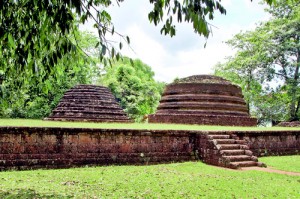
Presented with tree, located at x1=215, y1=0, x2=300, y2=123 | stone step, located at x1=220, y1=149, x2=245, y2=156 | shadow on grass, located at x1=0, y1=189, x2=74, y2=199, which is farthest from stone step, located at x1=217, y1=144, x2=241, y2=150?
tree, located at x1=215, y1=0, x2=300, y2=123

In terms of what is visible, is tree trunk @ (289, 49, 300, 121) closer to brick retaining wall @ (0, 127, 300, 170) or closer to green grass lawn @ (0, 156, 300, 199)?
brick retaining wall @ (0, 127, 300, 170)

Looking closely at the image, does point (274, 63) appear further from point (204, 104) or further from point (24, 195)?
point (24, 195)

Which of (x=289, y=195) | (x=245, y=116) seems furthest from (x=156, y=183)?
(x=245, y=116)

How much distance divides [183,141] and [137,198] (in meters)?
4.51

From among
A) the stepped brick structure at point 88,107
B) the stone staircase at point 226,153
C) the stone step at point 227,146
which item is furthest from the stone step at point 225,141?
the stepped brick structure at point 88,107

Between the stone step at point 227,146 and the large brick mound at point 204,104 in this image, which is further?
the large brick mound at point 204,104

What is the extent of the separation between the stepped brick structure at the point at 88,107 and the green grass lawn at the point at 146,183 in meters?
5.78

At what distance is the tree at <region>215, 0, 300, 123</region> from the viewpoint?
2189 cm

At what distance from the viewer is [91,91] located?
14.7 metres

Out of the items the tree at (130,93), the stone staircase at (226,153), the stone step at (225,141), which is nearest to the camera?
the stone staircase at (226,153)

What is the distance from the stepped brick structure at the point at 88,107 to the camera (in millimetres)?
13727

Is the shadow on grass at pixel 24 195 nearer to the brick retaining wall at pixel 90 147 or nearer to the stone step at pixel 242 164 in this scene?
the brick retaining wall at pixel 90 147

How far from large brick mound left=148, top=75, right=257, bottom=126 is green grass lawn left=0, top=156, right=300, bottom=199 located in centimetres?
702

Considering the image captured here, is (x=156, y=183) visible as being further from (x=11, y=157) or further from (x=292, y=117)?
(x=292, y=117)
